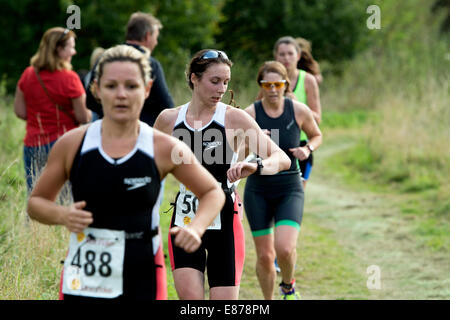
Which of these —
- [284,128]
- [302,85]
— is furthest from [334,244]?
[284,128]

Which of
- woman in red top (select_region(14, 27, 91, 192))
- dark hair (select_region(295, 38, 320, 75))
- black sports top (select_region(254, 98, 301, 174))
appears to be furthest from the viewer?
dark hair (select_region(295, 38, 320, 75))

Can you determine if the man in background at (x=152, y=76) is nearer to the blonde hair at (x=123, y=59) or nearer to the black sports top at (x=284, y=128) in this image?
the black sports top at (x=284, y=128)

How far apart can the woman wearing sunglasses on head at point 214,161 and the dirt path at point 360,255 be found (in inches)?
87.2

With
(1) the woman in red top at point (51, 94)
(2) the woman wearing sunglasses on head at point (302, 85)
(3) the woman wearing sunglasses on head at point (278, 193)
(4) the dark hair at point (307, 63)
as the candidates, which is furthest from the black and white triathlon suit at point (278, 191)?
(4) the dark hair at point (307, 63)

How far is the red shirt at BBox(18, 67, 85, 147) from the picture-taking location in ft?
22.7

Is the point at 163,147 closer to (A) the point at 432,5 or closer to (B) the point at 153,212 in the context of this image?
(B) the point at 153,212

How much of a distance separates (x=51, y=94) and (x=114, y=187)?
4.05m

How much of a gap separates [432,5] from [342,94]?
1238cm

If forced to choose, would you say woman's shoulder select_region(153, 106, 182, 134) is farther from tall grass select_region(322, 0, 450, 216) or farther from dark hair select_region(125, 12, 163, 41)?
tall grass select_region(322, 0, 450, 216)

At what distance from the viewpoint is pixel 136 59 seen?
320 cm

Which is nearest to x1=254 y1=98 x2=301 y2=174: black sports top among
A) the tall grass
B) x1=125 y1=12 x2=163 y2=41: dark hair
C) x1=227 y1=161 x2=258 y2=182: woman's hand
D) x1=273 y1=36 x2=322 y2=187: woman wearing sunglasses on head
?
x1=273 y1=36 x2=322 y2=187: woman wearing sunglasses on head

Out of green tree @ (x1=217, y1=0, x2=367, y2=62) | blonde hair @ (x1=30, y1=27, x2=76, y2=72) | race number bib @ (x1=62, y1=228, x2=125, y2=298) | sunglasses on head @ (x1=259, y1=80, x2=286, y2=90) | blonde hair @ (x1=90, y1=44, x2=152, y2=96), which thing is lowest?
race number bib @ (x1=62, y1=228, x2=125, y2=298)
